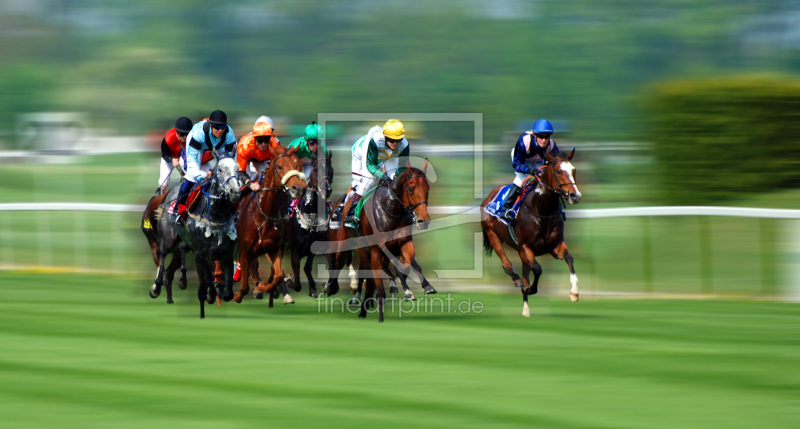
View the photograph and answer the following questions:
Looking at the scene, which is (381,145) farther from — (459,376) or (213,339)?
A: (459,376)

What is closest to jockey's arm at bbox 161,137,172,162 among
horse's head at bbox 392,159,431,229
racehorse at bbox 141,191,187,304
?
racehorse at bbox 141,191,187,304

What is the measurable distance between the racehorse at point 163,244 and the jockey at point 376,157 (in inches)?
72.7

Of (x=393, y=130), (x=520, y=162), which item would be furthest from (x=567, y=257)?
(x=393, y=130)

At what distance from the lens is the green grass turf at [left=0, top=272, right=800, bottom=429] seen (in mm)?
6699

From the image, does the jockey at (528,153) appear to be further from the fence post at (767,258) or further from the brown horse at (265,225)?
the fence post at (767,258)

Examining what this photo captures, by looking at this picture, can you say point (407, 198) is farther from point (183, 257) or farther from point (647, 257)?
point (647, 257)

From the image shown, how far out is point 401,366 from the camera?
27.1 ft

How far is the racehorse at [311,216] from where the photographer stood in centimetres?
1149

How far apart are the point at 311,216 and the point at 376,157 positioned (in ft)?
3.31

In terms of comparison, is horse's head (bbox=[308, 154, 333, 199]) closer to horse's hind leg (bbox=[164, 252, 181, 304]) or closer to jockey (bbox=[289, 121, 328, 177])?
jockey (bbox=[289, 121, 328, 177])

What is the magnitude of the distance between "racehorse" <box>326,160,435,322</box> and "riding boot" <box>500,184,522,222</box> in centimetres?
123

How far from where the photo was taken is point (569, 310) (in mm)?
11633

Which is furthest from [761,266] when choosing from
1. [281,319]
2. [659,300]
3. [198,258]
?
[198,258]

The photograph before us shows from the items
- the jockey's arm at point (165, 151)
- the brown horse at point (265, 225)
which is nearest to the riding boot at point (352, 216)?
the brown horse at point (265, 225)
